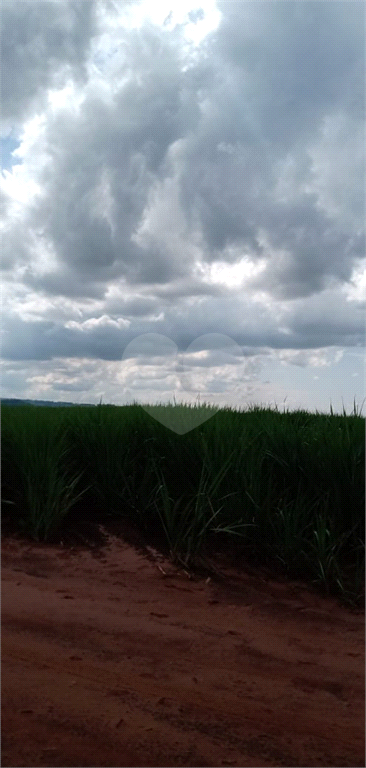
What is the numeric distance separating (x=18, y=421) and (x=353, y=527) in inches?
119

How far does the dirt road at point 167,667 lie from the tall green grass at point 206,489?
0.26 meters

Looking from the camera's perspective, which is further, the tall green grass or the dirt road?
the tall green grass

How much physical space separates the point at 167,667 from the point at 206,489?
71.7 inches

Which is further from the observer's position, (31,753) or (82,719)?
(82,719)

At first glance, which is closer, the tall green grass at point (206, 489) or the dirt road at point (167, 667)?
the dirt road at point (167, 667)

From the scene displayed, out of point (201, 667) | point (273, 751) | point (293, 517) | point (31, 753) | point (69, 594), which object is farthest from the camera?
point (293, 517)

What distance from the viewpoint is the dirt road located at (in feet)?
8.80

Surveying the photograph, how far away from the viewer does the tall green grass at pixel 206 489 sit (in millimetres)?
4523

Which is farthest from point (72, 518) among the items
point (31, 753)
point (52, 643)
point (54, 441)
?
point (31, 753)

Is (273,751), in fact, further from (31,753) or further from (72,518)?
(72,518)

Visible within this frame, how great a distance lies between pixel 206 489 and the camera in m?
4.91

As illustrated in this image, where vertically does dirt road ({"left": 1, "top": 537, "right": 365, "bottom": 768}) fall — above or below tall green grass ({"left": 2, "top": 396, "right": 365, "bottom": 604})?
below

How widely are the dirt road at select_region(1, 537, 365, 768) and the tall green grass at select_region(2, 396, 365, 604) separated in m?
0.26

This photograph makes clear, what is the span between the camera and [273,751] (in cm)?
272
